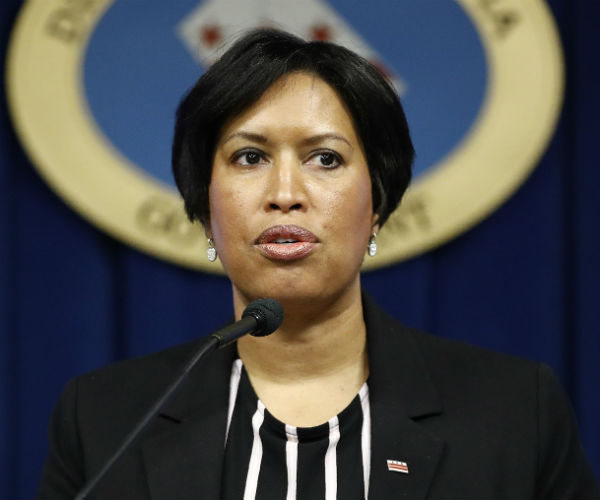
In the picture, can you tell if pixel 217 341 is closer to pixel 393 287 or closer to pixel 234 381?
pixel 234 381

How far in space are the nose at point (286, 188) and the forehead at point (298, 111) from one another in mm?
51

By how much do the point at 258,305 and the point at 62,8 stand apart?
3.48 ft

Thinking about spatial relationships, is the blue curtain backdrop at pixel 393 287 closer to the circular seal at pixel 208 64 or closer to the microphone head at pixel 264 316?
the circular seal at pixel 208 64

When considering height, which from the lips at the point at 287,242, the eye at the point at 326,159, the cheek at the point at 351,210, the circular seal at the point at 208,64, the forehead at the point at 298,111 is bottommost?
the lips at the point at 287,242

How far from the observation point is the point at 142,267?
1.80 metres

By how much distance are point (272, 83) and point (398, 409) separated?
0.47 metres

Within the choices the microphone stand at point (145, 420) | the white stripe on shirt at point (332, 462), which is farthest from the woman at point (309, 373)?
the microphone stand at point (145, 420)

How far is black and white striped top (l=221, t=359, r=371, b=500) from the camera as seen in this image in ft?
3.89

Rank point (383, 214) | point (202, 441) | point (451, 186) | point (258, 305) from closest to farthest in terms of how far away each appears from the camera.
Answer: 1. point (258, 305)
2. point (202, 441)
3. point (383, 214)
4. point (451, 186)

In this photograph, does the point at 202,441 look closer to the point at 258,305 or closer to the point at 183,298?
the point at 258,305

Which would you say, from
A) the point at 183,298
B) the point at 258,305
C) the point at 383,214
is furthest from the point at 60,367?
the point at 258,305

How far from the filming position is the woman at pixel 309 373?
46.8 inches

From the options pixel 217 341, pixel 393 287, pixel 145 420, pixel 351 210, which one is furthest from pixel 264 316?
pixel 393 287

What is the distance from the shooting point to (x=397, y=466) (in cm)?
117
